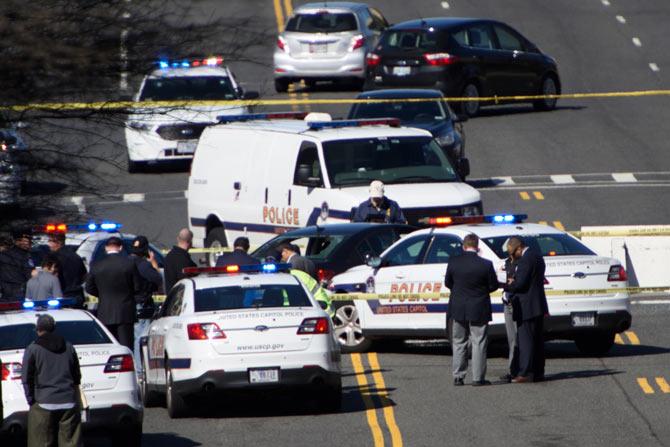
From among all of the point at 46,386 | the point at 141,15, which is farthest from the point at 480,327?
the point at 141,15

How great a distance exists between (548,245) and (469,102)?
17.0 meters

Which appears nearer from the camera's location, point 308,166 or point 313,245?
point 313,245

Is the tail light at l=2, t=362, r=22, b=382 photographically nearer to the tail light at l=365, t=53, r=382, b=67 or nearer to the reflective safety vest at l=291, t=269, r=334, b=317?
the reflective safety vest at l=291, t=269, r=334, b=317

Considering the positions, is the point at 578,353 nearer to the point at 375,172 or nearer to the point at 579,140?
the point at 375,172

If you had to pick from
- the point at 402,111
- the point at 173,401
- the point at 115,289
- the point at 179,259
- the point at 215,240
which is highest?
the point at 115,289

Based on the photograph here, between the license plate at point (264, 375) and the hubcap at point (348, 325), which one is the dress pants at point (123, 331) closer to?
the license plate at point (264, 375)

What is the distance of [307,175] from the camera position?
77.3 feet

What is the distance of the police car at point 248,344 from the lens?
15445 mm

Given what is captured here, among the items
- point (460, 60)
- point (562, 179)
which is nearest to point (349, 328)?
point (562, 179)

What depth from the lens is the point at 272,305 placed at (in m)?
15.9

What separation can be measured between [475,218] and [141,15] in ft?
42.0

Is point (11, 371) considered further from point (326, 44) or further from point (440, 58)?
point (326, 44)

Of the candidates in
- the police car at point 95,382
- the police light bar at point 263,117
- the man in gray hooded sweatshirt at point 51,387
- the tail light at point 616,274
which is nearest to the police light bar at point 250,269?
the police car at point 95,382

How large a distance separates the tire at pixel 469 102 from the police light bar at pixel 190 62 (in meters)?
27.0
